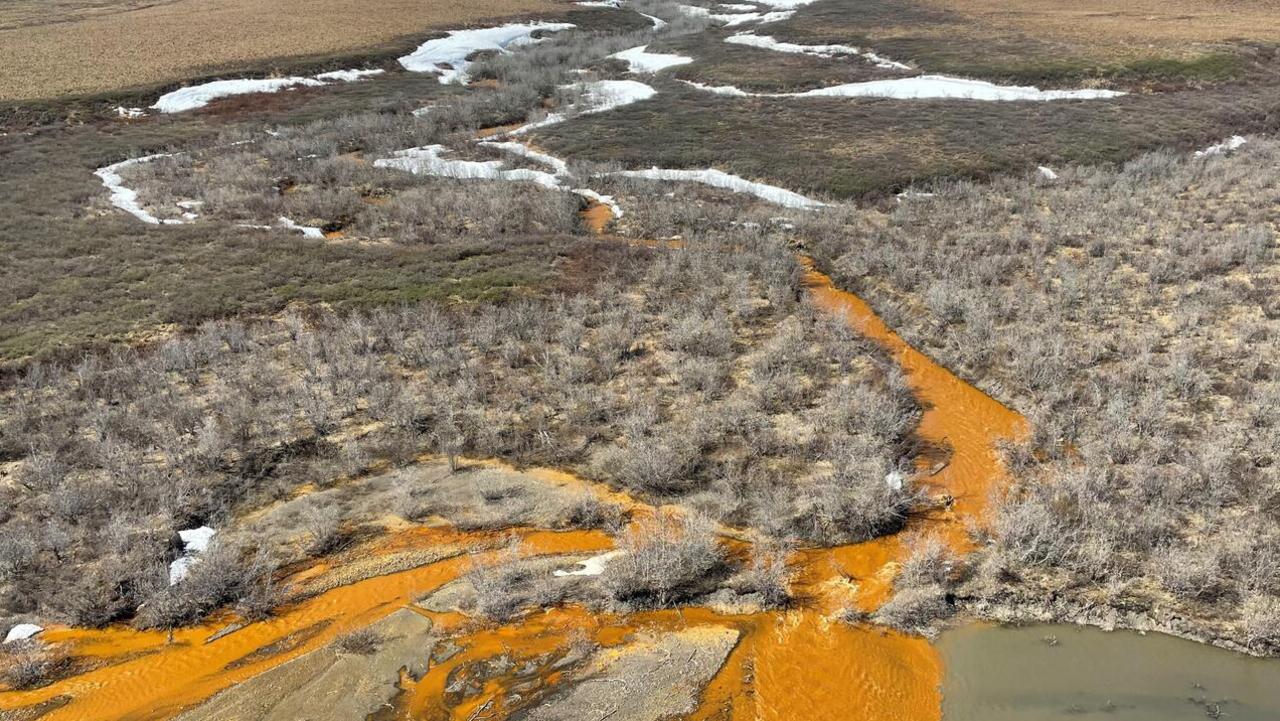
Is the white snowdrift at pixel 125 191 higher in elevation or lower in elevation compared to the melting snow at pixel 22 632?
higher

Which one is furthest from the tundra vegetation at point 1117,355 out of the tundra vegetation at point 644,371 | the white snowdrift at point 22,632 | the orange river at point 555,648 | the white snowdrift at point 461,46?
the white snowdrift at point 461,46

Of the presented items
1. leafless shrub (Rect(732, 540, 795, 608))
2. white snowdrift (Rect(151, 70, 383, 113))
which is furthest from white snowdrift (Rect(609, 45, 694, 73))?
leafless shrub (Rect(732, 540, 795, 608))

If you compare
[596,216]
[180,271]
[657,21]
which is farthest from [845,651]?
[657,21]

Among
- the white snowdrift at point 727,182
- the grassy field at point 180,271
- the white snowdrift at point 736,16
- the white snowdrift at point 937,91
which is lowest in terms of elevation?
the grassy field at point 180,271

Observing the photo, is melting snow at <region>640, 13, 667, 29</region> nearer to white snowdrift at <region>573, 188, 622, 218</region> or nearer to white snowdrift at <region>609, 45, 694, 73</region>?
white snowdrift at <region>609, 45, 694, 73</region>

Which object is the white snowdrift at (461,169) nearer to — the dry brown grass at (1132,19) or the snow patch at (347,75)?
the snow patch at (347,75)

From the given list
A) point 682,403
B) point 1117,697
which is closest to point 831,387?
point 682,403
